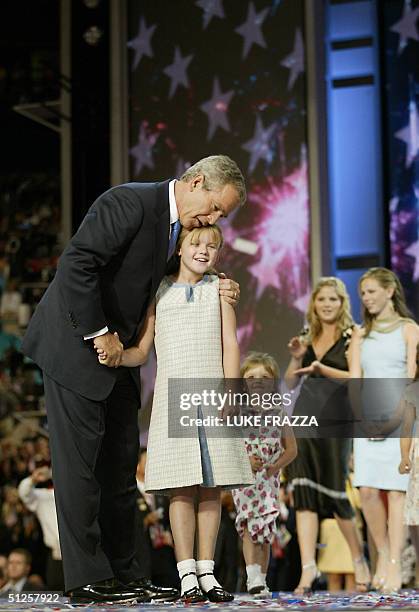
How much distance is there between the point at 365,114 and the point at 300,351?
297cm

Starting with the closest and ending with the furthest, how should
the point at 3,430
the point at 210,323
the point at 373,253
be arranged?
the point at 210,323, the point at 373,253, the point at 3,430

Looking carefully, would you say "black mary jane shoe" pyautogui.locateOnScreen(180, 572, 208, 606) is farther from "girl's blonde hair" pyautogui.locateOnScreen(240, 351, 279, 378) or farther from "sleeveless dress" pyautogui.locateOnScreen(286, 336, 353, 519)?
"sleeveless dress" pyautogui.locateOnScreen(286, 336, 353, 519)

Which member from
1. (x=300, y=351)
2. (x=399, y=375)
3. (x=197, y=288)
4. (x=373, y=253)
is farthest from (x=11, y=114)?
(x=197, y=288)

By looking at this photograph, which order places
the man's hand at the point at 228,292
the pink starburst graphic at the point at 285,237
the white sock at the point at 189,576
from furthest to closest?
the pink starburst graphic at the point at 285,237, the man's hand at the point at 228,292, the white sock at the point at 189,576

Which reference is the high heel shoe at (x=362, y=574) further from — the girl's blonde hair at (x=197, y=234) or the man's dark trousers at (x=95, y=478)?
the girl's blonde hair at (x=197, y=234)

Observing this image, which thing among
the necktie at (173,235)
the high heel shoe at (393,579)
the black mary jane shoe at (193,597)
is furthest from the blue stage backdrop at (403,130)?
the black mary jane shoe at (193,597)

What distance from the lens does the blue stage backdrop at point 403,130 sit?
7113 millimetres

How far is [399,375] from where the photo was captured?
15.1 ft

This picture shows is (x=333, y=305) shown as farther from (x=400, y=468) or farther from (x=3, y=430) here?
(x=3, y=430)

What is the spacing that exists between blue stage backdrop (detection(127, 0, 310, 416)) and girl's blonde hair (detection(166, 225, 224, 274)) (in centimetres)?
373

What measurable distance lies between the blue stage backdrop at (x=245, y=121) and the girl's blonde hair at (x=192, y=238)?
3726 mm

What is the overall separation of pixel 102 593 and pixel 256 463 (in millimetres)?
1204

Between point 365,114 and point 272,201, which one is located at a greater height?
point 365,114

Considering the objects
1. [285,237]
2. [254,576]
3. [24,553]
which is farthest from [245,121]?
[254,576]
